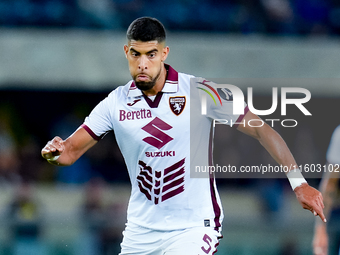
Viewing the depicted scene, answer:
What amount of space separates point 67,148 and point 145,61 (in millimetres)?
878

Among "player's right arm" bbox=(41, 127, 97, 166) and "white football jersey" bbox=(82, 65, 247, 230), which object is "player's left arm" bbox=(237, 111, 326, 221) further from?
"player's right arm" bbox=(41, 127, 97, 166)

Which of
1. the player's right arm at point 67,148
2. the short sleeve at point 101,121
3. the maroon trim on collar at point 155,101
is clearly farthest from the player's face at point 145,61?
the player's right arm at point 67,148

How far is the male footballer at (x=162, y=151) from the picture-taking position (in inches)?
159

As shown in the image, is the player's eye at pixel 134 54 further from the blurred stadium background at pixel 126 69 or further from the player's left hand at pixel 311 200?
the blurred stadium background at pixel 126 69

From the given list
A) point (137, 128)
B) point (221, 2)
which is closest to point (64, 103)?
point (221, 2)

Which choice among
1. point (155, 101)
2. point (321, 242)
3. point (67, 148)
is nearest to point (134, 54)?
point (155, 101)

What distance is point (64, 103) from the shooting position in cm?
1328

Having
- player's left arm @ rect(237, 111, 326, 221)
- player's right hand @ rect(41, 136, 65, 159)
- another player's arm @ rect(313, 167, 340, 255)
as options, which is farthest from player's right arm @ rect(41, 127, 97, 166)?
another player's arm @ rect(313, 167, 340, 255)

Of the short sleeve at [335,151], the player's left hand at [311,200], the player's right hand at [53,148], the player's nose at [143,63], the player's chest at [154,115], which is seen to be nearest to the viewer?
the player's left hand at [311,200]

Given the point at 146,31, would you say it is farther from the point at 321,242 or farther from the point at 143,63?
the point at 321,242

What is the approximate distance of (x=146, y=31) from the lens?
4.04 meters

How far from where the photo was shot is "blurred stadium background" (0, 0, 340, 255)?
36.6ft

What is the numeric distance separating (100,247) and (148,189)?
5.41 meters

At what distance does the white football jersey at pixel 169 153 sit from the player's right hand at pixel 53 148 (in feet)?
1.69
